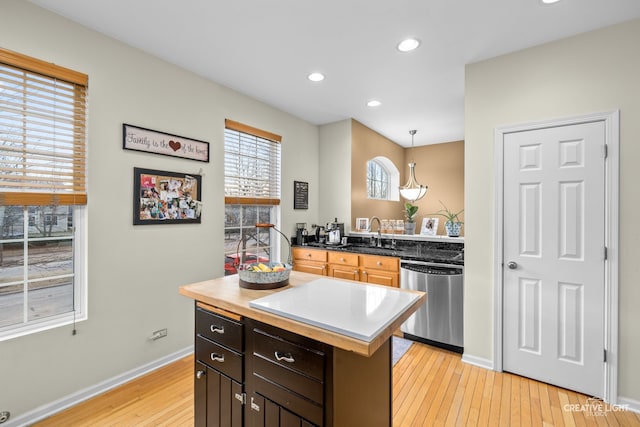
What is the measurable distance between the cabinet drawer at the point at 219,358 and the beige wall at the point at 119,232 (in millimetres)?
1085

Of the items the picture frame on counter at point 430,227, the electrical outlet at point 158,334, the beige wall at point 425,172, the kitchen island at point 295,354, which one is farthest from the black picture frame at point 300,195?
the kitchen island at point 295,354

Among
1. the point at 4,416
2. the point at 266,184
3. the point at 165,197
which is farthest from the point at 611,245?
the point at 4,416

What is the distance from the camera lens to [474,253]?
261 centimetres

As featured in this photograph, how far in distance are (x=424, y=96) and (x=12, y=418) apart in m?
4.36

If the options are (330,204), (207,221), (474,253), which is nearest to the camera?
(474,253)

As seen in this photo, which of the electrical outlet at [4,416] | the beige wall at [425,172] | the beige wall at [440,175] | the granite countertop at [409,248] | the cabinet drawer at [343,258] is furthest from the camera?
the beige wall at [440,175]

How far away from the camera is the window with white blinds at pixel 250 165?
3213 millimetres

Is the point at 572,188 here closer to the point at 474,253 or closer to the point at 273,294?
the point at 474,253

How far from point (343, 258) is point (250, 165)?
1.59 meters

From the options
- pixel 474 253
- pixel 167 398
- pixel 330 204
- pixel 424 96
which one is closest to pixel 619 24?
pixel 424 96

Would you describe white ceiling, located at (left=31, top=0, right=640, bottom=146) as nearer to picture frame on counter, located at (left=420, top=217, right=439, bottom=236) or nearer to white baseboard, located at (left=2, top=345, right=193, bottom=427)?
picture frame on counter, located at (left=420, top=217, right=439, bottom=236)

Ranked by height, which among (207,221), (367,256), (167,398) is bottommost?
(167,398)

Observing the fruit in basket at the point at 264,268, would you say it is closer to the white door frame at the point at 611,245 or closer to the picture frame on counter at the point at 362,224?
the white door frame at the point at 611,245

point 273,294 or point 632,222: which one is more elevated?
point 632,222
